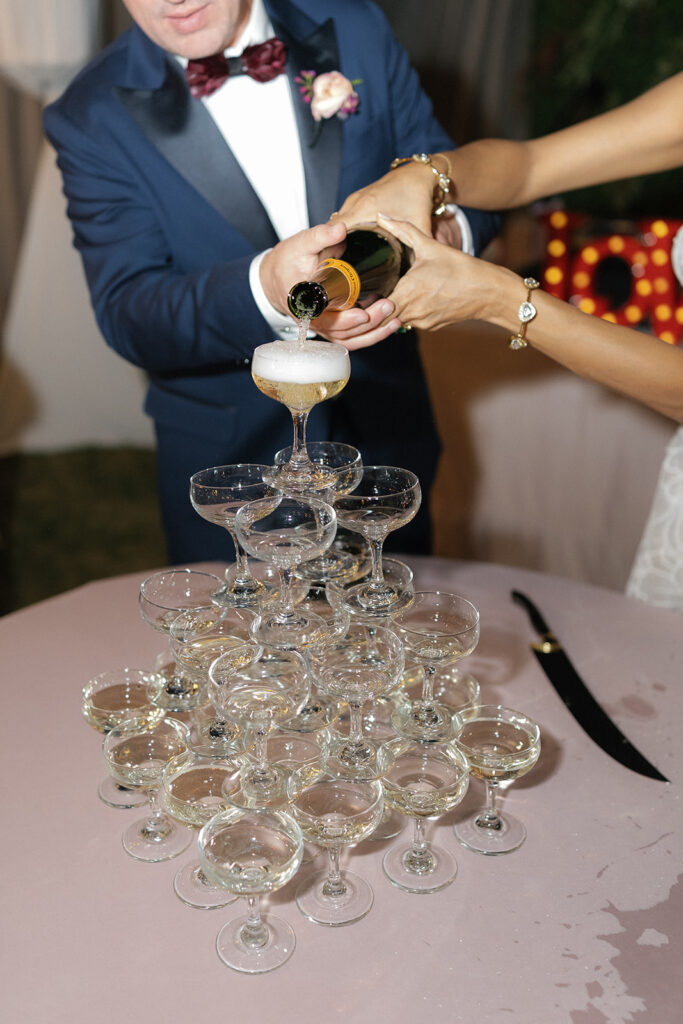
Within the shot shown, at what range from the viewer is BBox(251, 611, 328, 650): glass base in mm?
990

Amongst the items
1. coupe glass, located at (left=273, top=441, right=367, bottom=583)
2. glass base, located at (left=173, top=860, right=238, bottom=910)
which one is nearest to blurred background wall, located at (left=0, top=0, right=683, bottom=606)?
coupe glass, located at (left=273, top=441, right=367, bottom=583)

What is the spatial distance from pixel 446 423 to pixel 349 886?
2030 millimetres

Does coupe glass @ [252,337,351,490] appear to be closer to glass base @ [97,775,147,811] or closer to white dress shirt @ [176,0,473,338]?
glass base @ [97,775,147,811]

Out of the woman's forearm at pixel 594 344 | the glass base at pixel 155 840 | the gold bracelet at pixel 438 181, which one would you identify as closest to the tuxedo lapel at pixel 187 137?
the gold bracelet at pixel 438 181

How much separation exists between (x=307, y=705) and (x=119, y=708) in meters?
0.29

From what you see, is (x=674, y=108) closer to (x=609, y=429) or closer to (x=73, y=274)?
(x=609, y=429)

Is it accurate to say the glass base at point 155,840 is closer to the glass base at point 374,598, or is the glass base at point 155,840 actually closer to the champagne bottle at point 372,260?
the glass base at point 374,598

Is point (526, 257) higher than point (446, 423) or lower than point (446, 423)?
higher

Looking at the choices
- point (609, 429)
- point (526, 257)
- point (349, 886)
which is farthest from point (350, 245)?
point (526, 257)

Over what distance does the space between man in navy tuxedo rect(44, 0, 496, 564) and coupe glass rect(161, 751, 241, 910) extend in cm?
86

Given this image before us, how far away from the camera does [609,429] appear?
8.83ft

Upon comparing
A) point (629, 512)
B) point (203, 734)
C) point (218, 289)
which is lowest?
point (629, 512)

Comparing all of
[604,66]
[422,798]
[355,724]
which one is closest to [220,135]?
[355,724]

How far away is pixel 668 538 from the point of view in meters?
Result: 1.94
